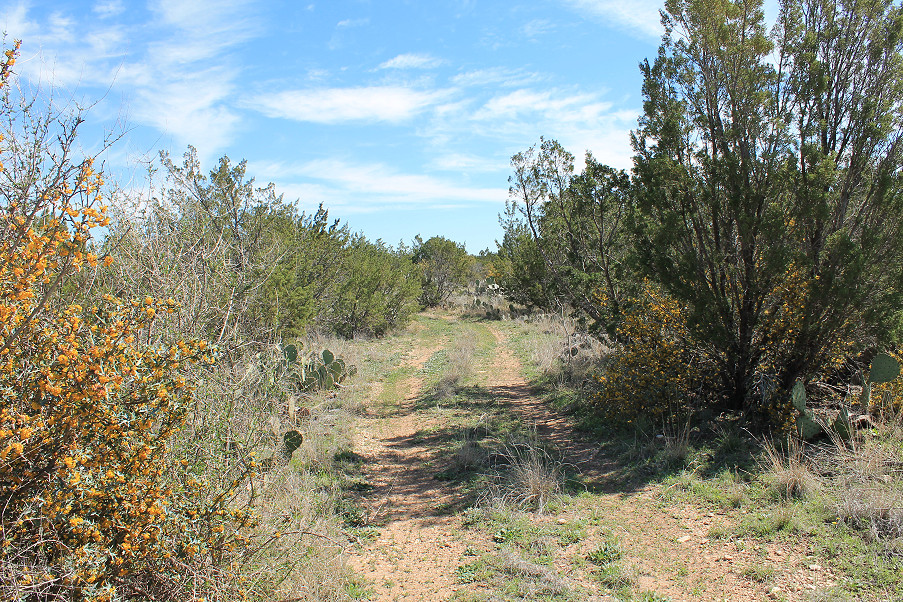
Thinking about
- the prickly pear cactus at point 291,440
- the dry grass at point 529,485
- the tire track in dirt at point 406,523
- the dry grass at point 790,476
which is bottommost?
the tire track in dirt at point 406,523

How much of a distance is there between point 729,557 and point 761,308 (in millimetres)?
3196

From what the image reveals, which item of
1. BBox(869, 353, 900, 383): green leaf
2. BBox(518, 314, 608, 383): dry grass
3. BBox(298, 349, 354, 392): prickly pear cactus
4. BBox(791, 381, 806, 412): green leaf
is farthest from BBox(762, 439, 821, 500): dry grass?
BBox(298, 349, 354, 392): prickly pear cactus

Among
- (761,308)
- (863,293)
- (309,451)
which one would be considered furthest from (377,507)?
(863,293)

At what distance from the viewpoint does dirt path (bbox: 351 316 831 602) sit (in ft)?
11.9

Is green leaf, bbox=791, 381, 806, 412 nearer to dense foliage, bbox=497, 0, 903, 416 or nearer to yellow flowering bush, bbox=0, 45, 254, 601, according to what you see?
dense foliage, bbox=497, 0, 903, 416

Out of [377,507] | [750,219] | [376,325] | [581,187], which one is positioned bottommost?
[377,507]

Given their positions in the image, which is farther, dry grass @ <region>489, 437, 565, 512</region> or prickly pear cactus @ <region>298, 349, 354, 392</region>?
prickly pear cactus @ <region>298, 349, 354, 392</region>

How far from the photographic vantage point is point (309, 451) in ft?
20.9

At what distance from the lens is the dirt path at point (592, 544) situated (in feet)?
11.9

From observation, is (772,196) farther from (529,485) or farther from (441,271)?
(441,271)

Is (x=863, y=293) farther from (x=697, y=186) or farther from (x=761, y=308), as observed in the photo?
(x=697, y=186)

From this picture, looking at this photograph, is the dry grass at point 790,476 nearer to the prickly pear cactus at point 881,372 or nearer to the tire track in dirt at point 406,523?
the prickly pear cactus at point 881,372

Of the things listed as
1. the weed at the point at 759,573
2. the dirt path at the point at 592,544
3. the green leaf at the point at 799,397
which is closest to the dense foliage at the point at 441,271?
the dirt path at the point at 592,544

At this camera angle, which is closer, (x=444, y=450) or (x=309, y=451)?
(x=309, y=451)
